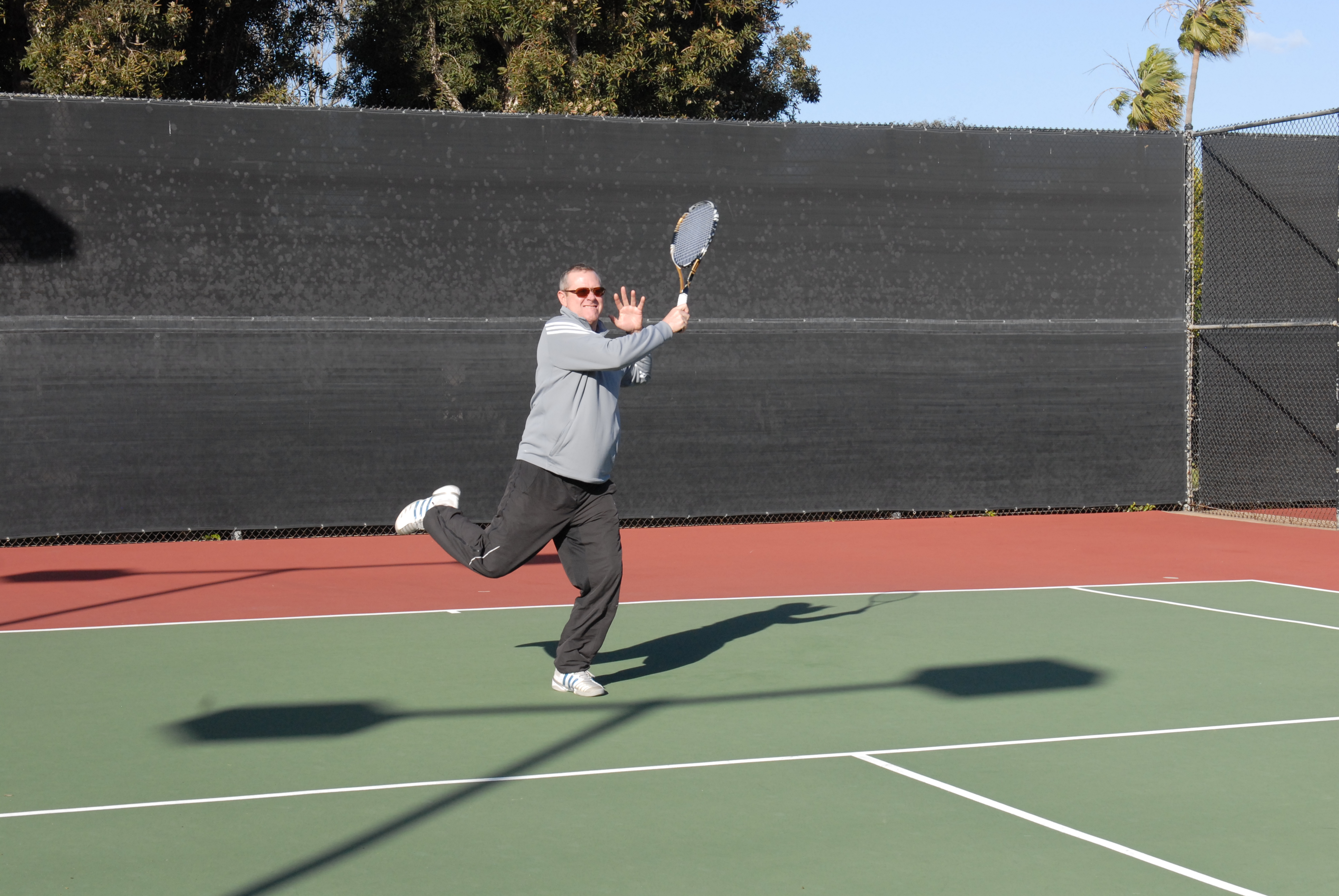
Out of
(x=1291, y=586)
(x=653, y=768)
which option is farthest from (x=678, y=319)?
(x=1291, y=586)

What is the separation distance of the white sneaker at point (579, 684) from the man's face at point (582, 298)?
55.5 inches

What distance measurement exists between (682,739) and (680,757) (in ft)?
0.82

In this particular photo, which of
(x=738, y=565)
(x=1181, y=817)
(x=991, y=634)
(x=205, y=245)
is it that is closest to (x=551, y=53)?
(x=205, y=245)

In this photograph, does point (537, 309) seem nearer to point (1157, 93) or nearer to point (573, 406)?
point (573, 406)

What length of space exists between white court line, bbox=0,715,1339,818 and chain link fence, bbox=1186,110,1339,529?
29.3 feet

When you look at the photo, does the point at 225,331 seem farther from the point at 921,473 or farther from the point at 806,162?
the point at 921,473

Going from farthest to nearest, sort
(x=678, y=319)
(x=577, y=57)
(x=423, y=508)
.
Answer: (x=577, y=57)
(x=423, y=508)
(x=678, y=319)

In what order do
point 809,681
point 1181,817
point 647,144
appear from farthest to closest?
point 647,144, point 809,681, point 1181,817

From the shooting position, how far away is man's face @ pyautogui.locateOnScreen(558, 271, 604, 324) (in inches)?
225

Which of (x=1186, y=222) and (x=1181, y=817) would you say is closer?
(x=1181, y=817)

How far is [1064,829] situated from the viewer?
3.98 meters

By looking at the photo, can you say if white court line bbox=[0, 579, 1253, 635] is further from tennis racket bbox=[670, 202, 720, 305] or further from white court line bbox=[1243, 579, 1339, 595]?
tennis racket bbox=[670, 202, 720, 305]

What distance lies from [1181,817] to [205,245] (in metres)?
9.58

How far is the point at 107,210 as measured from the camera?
451 inches
